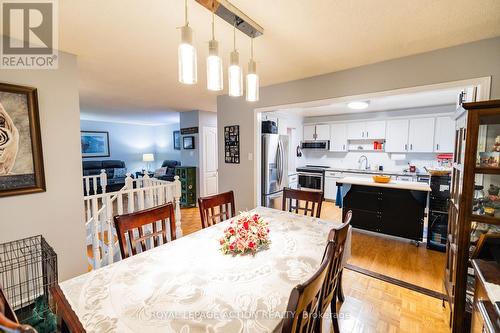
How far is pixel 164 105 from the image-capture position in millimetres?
4855

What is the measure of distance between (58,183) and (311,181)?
17.2 ft

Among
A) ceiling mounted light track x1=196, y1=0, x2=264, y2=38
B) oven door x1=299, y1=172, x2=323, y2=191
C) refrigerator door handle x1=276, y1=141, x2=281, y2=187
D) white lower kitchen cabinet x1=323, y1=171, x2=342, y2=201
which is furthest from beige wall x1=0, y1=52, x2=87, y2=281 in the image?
white lower kitchen cabinet x1=323, y1=171, x2=342, y2=201

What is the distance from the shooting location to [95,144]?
7148 mm

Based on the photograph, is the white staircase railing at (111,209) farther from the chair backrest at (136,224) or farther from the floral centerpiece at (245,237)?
the floral centerpiece at (245,237)

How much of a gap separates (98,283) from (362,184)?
135 inches

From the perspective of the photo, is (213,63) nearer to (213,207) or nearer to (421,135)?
(213,207)

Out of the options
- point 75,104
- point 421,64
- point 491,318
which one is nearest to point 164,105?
point 75,104

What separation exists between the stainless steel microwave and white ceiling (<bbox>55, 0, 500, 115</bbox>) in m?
3.60

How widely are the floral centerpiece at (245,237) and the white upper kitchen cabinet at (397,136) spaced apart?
4963mm

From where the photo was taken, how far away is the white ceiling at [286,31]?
1.46 meters

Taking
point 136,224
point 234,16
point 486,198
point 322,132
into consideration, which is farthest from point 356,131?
point 136,224

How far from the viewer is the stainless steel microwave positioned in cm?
607

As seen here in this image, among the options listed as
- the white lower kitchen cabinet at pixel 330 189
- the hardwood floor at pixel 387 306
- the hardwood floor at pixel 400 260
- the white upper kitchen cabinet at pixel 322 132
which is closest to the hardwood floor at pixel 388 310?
the hardwood floor at pixel 387 306

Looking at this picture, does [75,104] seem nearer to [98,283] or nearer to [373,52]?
[98,283]
